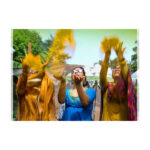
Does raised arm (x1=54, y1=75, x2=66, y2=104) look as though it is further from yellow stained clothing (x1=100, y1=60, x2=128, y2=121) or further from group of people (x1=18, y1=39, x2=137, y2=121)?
yellow stained clothing (x1=100, y1=60, x2=128, y2=121)

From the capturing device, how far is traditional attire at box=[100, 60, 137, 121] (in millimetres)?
3725

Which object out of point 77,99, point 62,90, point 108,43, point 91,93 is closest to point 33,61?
point 62,90

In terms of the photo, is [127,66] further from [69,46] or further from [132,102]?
[69,46]

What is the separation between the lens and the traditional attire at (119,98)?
372 centimetres

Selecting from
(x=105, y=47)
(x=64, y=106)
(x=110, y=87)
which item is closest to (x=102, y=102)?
(x=110, y=87)

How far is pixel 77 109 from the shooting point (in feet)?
12.4

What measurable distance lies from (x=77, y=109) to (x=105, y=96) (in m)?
0.44

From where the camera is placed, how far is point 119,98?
377cm

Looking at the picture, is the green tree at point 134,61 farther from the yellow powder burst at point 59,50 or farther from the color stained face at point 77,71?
the yellow powder burst at point 59,50

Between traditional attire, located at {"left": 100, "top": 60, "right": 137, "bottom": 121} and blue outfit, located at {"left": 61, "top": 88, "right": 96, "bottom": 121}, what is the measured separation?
0.17 m

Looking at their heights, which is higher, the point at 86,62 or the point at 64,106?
the point at 86,62

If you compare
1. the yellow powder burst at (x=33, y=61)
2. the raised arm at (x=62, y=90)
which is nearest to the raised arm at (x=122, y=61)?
the raised arm at (x=62, y=90)

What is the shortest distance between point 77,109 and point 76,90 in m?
0.27

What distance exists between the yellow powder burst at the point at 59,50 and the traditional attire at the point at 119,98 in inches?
22.5
